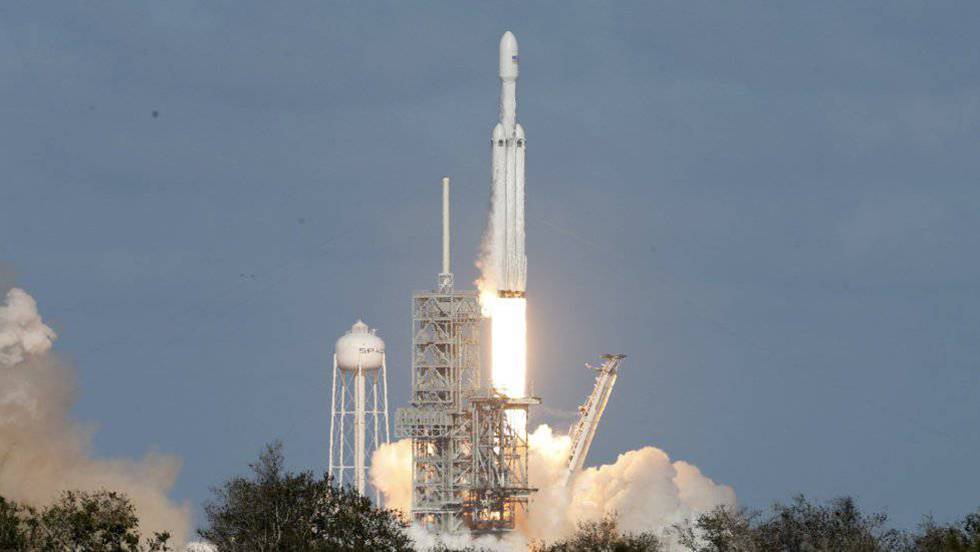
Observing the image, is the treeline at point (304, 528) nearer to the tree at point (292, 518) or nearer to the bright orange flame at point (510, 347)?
the tree at point (292, 518)

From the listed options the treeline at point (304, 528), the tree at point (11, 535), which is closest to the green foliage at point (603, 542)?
the treeline at point (304, 528)

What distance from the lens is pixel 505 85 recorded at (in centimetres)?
14775


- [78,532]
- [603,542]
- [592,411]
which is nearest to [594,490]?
[592,411]

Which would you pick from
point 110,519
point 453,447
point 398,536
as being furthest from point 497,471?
point 110,519

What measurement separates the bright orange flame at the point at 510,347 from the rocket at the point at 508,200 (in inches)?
33.6

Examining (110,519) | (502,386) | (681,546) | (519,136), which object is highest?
(519,136)

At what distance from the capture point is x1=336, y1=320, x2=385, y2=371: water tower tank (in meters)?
159

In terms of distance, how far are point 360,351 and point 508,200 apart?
54.5 feet

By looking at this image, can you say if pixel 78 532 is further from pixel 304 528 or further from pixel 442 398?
pixel 442 398

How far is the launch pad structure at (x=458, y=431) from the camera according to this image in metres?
149

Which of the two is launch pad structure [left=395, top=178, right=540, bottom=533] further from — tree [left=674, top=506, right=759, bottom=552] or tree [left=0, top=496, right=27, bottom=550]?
tree [left=0, top=496, right=27, bottom=550]

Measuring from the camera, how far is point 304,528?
344ft

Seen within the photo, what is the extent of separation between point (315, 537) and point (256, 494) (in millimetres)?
3157

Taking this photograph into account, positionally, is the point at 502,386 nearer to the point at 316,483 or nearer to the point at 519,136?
the point at 519,136
